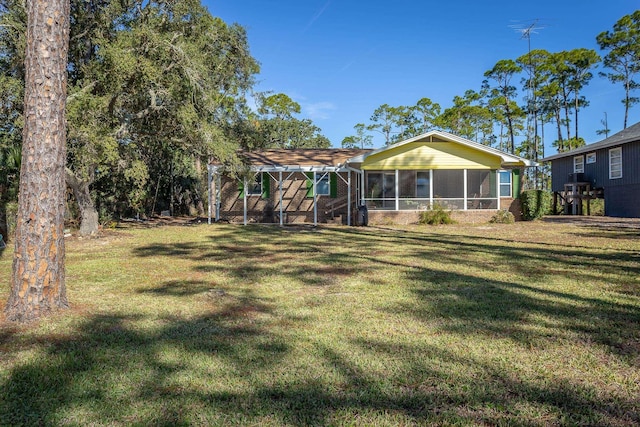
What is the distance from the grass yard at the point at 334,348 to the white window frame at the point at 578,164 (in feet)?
66.8

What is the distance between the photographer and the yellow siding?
17.5m

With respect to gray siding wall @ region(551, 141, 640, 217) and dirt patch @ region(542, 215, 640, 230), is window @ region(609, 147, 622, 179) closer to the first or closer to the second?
gray siding wall @ region(551, 141, 640, 217)

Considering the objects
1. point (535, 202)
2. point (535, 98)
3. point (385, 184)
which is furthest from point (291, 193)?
point (535, 98)

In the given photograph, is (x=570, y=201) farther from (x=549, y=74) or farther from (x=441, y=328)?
(x=441, y=328)

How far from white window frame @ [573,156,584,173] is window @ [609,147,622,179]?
2615 mm

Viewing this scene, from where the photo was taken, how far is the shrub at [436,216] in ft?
55.1

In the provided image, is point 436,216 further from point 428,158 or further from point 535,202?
point 535,202

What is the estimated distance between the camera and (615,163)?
69.1 feet

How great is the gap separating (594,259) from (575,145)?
107 feet

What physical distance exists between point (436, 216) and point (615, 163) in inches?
458

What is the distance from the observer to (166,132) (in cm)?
1386

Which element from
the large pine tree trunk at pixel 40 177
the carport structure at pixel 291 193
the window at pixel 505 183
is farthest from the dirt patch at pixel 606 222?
the large pine tree trunk at pixel 40 177

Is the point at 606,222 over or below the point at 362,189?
below

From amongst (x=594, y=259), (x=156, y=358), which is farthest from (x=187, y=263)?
(x=594, y=259)
